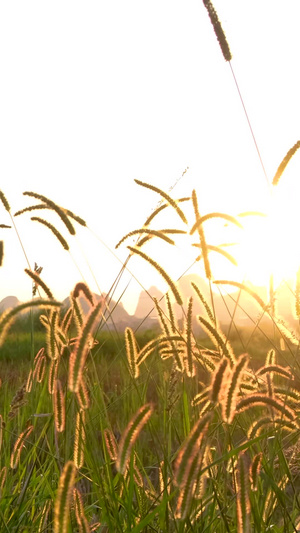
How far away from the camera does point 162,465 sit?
2.21 metres

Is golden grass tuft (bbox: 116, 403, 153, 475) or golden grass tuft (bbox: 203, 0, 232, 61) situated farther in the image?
golden grass tuft (bbox: 203, 0, 232, 61)

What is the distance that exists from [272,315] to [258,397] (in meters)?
0.90

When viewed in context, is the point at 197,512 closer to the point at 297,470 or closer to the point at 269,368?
the point at 269,368

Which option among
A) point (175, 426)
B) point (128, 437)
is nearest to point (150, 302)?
point (175, 426)

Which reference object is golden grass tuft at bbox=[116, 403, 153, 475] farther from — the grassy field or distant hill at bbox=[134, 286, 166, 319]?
distant hill at bbox=[134, 286, 166, 319]

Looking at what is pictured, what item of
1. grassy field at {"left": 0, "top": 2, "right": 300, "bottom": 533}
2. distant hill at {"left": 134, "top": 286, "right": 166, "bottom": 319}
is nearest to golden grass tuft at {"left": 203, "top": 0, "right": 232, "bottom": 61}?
grassy field at {"left": 0, "top": 2, "right": 300, "bottom": 533}

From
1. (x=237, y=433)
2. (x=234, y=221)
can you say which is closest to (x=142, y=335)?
(x=237, y=433)

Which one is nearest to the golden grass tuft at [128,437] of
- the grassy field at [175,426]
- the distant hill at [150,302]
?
the grassy field at [175,426]

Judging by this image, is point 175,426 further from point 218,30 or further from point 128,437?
point 218,30

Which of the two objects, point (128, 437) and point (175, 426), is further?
point (175, 426)

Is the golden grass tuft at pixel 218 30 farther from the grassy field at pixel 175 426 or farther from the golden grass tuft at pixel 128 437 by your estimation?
the golden grass tuft at pixel 128 437

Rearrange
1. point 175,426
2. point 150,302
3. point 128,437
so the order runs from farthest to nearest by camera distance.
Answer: point 150,302
point 175,426
point 128,437

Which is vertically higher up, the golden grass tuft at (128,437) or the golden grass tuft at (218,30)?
the golden grass tuft at (218,30)

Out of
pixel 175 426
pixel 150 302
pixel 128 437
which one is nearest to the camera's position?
pixel 128 437
